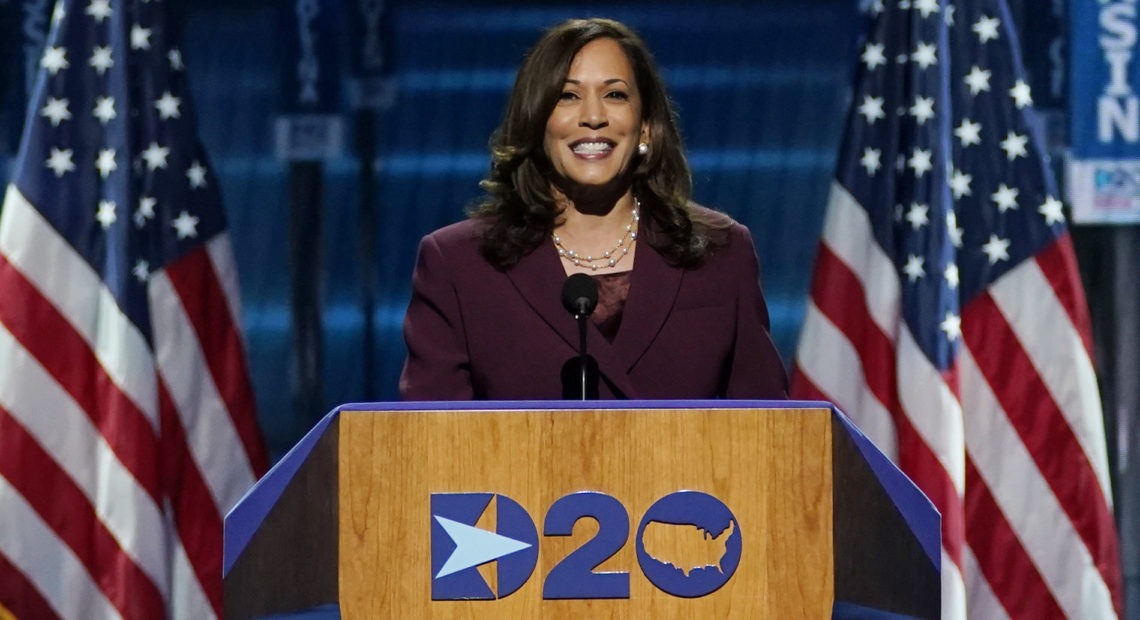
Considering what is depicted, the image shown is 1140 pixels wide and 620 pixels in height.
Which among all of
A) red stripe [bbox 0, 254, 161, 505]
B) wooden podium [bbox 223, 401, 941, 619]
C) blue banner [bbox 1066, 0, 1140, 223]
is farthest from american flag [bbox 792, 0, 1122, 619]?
wooden podium [bbox 223, 401, 941, 619]

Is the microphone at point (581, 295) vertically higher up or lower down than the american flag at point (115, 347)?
higher up

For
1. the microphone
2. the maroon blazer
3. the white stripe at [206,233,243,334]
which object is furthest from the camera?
the white stripe at [206,233,243,334]

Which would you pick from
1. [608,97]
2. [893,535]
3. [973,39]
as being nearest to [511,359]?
[608,97]

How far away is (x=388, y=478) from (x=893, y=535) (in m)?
0.48

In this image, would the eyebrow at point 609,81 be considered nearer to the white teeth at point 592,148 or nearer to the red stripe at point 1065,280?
the white teeth at point 592,148

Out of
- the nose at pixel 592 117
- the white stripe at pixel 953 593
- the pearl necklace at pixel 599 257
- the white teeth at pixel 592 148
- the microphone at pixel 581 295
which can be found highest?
the nose at pixel 592 117

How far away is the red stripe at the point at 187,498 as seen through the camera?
10.8ft

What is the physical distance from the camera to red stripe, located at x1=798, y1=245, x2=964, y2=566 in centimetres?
318

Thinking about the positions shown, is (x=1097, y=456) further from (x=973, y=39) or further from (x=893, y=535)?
(x=893, y=535)

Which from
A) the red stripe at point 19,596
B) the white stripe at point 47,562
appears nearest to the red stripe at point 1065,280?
the white stripe at point 47,562

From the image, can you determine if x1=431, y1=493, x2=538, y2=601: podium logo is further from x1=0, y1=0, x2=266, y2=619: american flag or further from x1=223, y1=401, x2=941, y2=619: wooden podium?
x1=0, y1=0, x2=266, y2=619: american flag

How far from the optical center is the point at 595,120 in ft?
6.83

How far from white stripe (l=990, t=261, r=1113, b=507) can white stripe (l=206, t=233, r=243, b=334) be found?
68.4 inches

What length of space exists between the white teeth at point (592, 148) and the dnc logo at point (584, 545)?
2.62 feet
